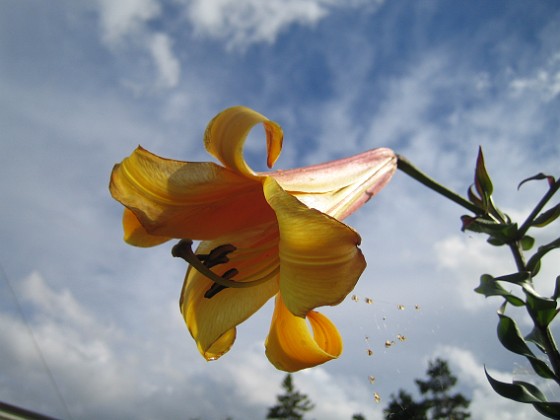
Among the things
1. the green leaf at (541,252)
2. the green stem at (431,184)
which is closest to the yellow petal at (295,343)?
the green stem at (431,184)

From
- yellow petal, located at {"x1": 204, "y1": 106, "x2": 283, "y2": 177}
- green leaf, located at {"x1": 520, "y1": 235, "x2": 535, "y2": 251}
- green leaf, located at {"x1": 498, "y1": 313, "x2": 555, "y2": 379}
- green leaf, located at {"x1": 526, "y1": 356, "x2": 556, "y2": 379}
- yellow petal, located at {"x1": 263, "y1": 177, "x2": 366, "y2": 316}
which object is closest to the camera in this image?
yellow petal, located at {"x1": 263, "y1": 177, "x2": 366, "y2": 316}

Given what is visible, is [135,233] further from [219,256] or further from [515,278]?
[515,278]

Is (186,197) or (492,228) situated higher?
(492,228)

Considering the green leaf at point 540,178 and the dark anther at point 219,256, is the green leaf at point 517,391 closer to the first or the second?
the green leaf at point 540,178

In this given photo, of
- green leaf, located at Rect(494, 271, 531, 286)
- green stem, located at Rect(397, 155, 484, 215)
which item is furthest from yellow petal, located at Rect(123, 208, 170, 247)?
green leaf, located at Rect(494, 271, 531, 286)

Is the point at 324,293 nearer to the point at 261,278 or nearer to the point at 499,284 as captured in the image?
the point at 261,278

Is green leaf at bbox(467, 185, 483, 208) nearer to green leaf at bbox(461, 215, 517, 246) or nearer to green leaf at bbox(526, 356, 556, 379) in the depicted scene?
green leaf at bbox(461, 215, 517, 246)

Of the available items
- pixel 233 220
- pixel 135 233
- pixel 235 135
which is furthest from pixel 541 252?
pixel 135 233
